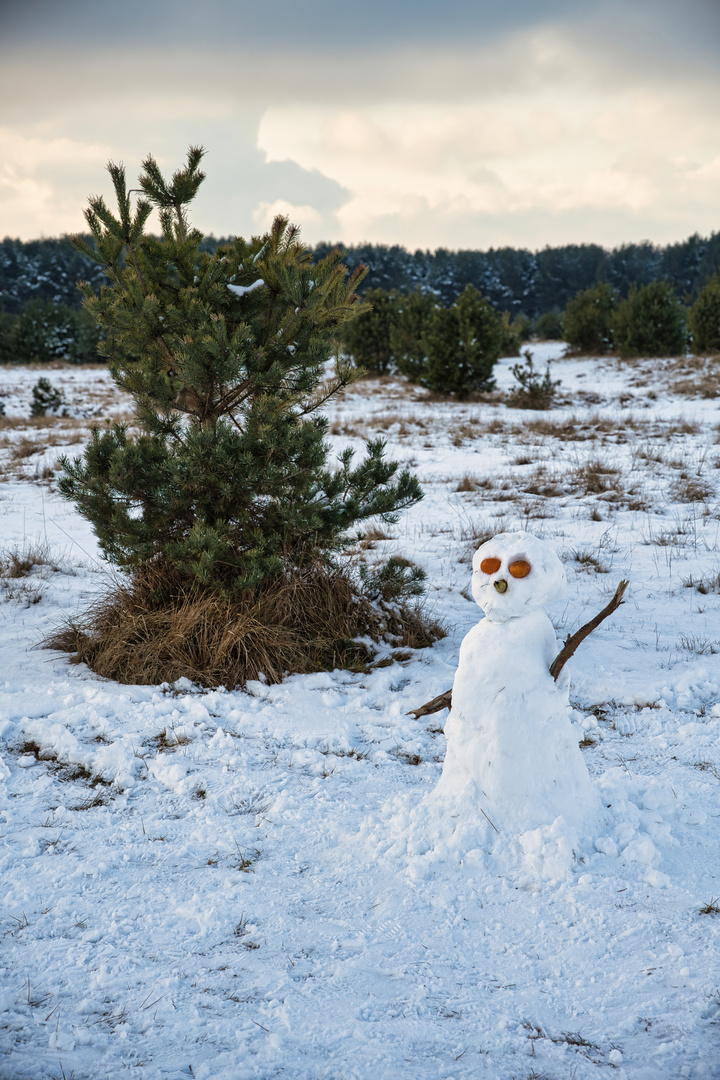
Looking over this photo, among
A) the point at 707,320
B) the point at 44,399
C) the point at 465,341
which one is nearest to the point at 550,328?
the point at 707,320

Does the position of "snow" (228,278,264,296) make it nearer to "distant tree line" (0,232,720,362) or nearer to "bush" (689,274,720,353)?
"bush" (689,274,720,353)

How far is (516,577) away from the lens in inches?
97.5

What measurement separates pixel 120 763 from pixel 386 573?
7.02 ft

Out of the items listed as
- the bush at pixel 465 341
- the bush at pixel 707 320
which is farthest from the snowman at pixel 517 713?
the bush at pixel 707 320

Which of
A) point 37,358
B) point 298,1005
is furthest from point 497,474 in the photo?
point 37,358

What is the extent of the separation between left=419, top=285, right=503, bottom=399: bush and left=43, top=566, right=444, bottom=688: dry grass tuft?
1301 cm

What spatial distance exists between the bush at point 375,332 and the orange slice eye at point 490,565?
1879 cm

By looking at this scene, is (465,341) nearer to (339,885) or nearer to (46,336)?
(339,885)

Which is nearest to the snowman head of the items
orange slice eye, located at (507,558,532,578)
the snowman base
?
orange slice eye, located at (507,558,532,578)

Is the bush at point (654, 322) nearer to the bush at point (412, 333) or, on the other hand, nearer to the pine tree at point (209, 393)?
the bush at point (412, 333)

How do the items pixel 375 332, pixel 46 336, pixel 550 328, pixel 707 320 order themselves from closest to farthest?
pixel 375 332 → pixel 707 320 → pixel 46 336 → pixel 550 328

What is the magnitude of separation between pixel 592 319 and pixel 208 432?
24.0 metres

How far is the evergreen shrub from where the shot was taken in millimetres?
3896

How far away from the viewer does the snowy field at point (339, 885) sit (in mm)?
1812
